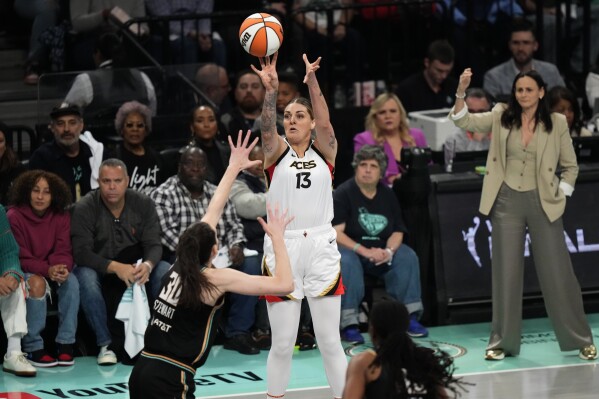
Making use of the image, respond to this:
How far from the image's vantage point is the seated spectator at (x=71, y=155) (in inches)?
422

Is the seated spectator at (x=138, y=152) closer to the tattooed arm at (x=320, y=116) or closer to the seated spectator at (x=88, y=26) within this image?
the seated spectator at (x=88, y=26)

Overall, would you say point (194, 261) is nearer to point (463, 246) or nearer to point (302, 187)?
point (302, 187)

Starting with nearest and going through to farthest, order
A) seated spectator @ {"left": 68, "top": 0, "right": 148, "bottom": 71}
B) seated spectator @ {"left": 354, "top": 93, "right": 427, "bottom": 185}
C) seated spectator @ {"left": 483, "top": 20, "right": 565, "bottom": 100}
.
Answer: seated spectator @ {"left": 354, "top": 93, "right": 427, "bottom": 185} < seated spectator @ {"left": 68, "top": 0, "right": 148, "bottom": 71} < seated spectator @ {"left": 483, "top": 20, "right": 565, "bottom": 100}

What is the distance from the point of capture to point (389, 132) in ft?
37.9

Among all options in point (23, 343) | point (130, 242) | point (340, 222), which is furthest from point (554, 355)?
point (23, 343)

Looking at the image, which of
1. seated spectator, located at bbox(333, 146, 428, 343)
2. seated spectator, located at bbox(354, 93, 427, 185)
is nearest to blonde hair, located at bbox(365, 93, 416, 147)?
seated spectator, located at bbox(354, 93, 427, 185)

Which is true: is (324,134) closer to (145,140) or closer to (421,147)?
(421,147)

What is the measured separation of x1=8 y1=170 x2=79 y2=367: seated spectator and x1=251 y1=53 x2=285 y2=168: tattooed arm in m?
2.40

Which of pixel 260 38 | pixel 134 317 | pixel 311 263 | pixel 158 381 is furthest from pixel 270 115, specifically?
pixel 134 317

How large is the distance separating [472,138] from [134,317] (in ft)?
11.7

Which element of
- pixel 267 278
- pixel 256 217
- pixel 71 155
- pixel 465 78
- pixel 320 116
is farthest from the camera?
pixel 71 155

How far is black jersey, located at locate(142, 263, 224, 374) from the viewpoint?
22.5 feet

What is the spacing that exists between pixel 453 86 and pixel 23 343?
561 cm

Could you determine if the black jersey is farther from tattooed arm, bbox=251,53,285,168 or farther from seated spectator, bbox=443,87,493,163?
seated spectator, bbox=443,87,493,163
